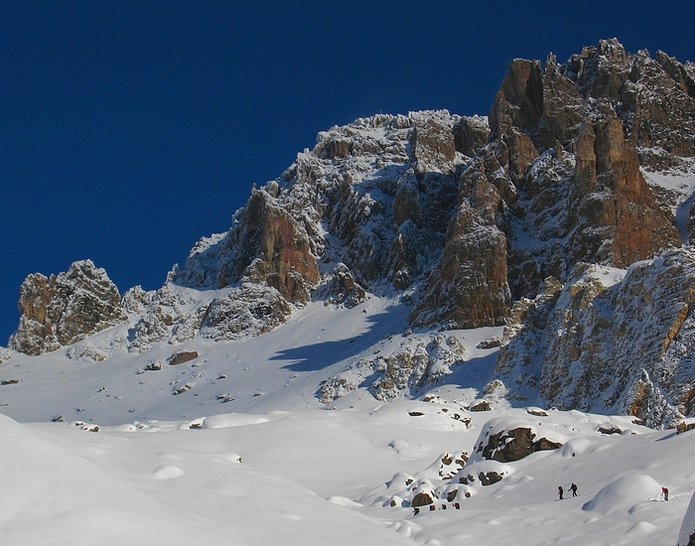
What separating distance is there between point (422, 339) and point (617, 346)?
32.0 metres

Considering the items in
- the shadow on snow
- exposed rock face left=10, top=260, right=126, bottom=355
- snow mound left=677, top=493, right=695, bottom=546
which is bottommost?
snow mound left=677, top=493, right=695, bottom=546

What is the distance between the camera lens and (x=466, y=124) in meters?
153

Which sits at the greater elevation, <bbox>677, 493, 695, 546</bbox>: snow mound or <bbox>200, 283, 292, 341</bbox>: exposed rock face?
<bbox>200, 283, 292, 341</bbox>: exposed rock face

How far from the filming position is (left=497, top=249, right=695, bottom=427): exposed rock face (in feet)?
178

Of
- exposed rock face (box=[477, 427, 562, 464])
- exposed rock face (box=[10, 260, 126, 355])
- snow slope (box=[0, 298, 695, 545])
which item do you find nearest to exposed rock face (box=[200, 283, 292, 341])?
exposed rock face (box=[10, 260, 126, 355])

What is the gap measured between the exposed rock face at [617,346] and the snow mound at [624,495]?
31856 mm

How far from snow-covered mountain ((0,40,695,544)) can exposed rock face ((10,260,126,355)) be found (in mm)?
420

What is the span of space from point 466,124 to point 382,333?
62.7 metres

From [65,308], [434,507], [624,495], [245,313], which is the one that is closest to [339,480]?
[434,507]

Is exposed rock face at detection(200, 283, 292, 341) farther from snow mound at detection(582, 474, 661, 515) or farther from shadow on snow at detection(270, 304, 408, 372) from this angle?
snow mound at detection(582, 474, 661, 515)

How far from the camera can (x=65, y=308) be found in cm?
14300

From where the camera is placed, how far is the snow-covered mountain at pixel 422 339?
853 inches

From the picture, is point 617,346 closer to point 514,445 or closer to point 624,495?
point 514,445

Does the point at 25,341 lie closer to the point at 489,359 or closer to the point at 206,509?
the point at 489,359
